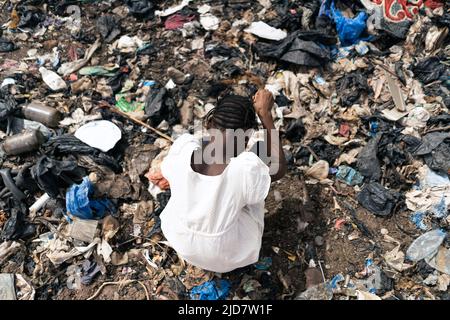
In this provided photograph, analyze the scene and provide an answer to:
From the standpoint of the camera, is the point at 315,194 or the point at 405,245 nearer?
the point at 405,245

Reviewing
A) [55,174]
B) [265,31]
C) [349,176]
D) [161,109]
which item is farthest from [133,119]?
[349,176]

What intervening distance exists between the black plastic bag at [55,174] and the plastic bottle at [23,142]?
13.4 inches

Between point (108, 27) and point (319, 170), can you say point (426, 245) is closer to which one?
point (319, 170)

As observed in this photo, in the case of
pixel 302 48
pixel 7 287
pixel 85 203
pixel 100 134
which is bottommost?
pixel 7 287

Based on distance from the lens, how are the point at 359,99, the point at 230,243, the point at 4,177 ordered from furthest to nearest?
the point at 359,99, the point at 4,177, the point at 230,243

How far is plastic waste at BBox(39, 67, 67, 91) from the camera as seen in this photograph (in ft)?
14.8

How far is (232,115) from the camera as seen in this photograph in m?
2.41

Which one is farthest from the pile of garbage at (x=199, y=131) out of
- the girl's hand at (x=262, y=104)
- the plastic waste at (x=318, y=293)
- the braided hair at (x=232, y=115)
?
the braided hair at (x=232, y=115)

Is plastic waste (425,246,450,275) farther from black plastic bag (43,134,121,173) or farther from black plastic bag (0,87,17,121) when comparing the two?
black plastic bag (0,87,17,121)

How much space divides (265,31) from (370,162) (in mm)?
2063

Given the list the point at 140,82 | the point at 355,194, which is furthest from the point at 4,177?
the point at 355,194
